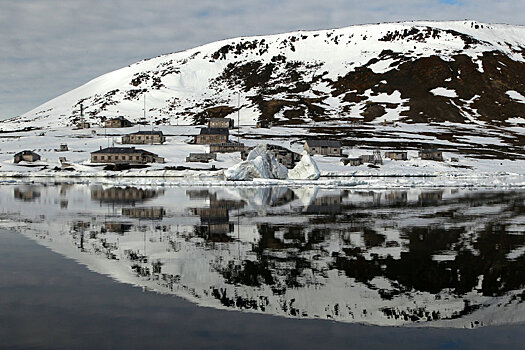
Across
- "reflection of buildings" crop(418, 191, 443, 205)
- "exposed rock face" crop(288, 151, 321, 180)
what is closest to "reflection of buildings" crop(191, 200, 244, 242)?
"reflection of buildings" crop(418, 191, 443, 205)

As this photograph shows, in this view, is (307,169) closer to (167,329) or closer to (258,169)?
(258,169)

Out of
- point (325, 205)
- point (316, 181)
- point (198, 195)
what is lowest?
point (316, 181)

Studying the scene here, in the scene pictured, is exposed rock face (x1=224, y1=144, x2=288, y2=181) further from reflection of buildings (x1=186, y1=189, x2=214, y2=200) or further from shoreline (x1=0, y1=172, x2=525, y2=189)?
reflection of buildings (x1=186, y1=189, x2=214, y2=200)

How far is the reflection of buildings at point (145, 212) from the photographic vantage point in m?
35.9

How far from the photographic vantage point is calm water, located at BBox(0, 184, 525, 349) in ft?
44.1

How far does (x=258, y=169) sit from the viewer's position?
76.2m

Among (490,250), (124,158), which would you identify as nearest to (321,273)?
(490,250)

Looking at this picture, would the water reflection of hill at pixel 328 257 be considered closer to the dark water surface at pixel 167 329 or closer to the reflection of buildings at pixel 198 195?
the dark water surface at pixel 167 329

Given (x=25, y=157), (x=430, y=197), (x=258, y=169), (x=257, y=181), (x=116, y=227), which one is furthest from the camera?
(x=25, y=157)

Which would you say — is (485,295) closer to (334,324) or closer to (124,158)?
(334,324)

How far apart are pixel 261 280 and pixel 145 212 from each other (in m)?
21.1

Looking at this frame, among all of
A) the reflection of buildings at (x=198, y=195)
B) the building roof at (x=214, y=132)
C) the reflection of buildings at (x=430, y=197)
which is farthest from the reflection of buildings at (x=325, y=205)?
the building roof at (x=214, y=132)

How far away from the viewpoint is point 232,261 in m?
21.5

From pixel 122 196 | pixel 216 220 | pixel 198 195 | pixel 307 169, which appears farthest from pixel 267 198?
pixel 307 169
